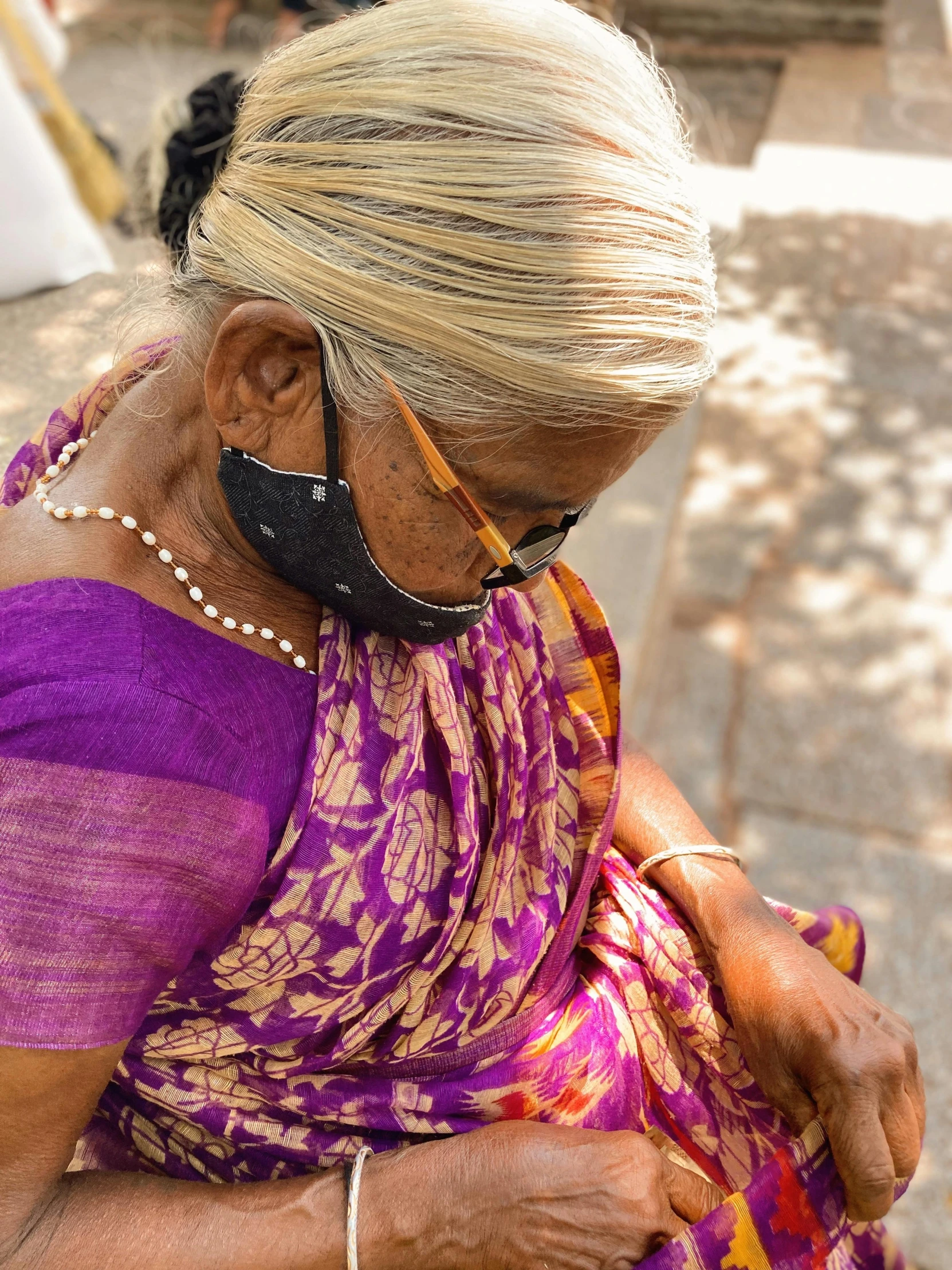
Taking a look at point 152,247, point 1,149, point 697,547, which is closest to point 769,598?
point 697,547

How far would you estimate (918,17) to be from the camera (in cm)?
791

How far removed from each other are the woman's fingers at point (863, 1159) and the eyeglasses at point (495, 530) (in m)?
0.83

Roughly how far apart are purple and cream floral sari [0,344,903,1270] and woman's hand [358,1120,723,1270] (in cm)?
9

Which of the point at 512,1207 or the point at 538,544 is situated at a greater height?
the point at 538,544

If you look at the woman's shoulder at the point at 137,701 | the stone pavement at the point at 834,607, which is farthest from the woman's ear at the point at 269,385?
the stone pavement at the point at 834,607

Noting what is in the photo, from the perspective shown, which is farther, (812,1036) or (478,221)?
(812,1036)

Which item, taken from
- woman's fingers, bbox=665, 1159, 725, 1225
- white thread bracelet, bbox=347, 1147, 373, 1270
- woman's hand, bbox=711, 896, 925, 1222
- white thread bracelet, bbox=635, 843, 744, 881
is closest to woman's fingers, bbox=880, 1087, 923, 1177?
woman's hand, bbox=711, 896, 925, 1222

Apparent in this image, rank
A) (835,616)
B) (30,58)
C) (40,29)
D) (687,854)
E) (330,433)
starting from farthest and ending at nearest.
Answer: (40,29) < (30,58) < (835,616) < (687,854) < (330,433)

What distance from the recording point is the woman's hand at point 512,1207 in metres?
1.37

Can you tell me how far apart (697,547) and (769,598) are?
0.34 metres

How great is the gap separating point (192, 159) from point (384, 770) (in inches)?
45.4

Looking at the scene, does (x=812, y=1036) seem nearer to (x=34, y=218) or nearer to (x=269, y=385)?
(x=269, y=385)

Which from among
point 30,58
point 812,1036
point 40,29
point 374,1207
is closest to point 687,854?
point 812,1036

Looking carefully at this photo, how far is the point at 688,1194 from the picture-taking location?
1.51m
